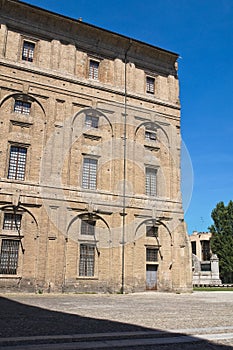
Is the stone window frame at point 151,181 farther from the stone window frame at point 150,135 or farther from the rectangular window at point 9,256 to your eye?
the rectangular window at point 9,256

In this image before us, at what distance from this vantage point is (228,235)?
173 ft

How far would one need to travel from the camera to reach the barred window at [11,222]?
22016 millimetres

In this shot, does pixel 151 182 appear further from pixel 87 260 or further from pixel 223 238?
pixel 223 238

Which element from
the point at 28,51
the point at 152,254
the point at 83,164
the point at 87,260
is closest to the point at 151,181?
the point at 152,254

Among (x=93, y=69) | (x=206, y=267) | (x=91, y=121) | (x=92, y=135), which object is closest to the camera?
(x=92, y=135)

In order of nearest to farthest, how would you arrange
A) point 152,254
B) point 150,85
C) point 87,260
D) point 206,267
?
1. point 87,260
2. point 152,254
3. point 150,85
4. point 206,267

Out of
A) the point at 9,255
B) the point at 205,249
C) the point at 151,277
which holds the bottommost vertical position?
the point at 151,277

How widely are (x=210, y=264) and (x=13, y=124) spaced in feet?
99.8

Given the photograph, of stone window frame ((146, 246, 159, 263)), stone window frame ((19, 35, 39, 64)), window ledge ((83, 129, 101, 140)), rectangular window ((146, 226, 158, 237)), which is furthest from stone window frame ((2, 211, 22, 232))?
stone window frame ((19, 35, 39, 64))

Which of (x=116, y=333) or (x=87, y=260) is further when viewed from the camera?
(x=87, y=260)

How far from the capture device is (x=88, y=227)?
2455cm

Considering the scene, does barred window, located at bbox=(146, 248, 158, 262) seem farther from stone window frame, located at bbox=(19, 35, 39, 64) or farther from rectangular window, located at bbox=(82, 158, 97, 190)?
stone window frame, located at bbox=(19, 35, 39, 64)

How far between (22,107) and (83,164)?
5.75 meters

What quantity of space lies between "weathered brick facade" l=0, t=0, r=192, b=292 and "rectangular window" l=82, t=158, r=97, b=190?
0.08 m
